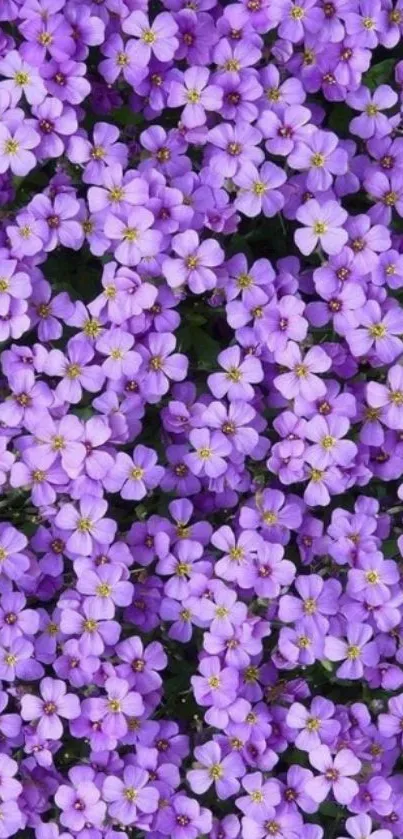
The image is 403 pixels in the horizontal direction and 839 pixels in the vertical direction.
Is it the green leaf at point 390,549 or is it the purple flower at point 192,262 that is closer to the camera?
the purple flower at point 192,262

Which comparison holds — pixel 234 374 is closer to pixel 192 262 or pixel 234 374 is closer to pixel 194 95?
pixel 192 262

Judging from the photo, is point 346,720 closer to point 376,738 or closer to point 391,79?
point 376,738

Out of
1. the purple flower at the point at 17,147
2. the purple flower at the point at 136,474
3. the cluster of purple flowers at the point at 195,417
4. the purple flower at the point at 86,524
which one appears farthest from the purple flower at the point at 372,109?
the purple flower at the point at 86,524

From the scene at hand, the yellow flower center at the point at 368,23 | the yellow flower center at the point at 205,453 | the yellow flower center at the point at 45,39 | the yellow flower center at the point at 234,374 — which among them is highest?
the yellow flower center at the point at 368,23

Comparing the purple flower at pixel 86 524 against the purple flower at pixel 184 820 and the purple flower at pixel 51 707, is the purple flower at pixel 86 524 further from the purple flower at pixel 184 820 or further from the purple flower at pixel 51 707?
the purple flower at pixel 184 820

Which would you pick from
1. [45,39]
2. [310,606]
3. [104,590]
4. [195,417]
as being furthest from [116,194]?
[310,606]

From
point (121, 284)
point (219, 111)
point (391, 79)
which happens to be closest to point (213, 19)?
point (219, 111)

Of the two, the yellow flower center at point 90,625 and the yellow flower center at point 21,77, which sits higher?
the yellow flower center at point 21,77
